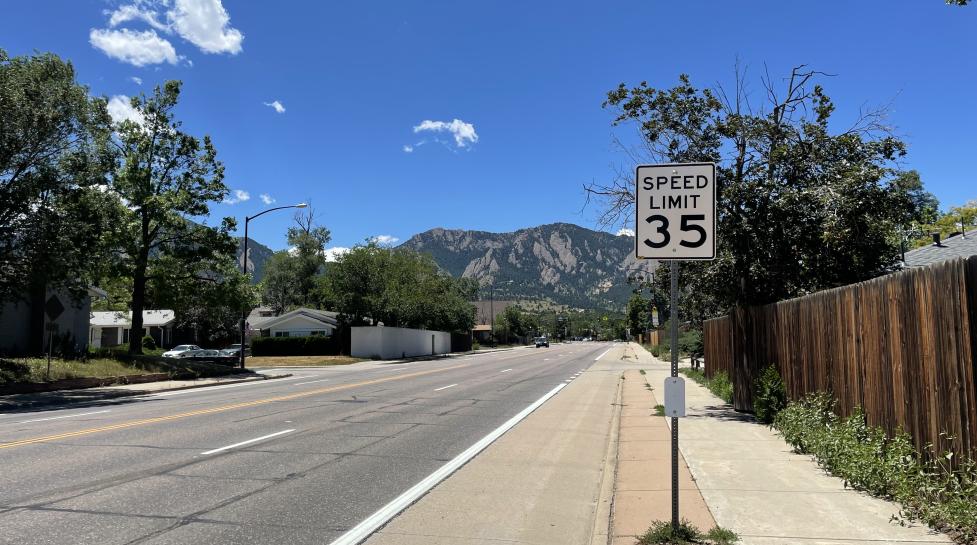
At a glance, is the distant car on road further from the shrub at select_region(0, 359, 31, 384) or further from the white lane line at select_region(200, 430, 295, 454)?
the white lane line at select_region(200, 430, 295, 454)

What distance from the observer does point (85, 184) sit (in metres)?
23.8

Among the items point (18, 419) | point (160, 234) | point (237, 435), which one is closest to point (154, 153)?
point (160, 234)

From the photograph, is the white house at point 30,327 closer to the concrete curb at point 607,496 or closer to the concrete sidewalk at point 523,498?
the concrete sidewalk at point 523,498

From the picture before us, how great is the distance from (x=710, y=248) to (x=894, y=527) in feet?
9.28

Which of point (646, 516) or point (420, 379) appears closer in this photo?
point (646, 516)

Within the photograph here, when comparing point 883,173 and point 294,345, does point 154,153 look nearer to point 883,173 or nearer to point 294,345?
point 294,345

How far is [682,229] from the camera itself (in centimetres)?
563

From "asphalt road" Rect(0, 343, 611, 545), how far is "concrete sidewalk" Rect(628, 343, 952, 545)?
3.45 m

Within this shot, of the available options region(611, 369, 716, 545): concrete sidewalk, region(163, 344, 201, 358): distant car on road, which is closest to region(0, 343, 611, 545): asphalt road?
region(611, 369, 716, 545): concrete sidewalk

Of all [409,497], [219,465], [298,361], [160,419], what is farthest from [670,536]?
[298,361]

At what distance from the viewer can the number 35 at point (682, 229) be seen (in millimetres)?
5574

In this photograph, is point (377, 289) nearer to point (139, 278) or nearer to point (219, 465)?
point (139, 278)

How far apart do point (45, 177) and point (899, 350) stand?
2476 cm

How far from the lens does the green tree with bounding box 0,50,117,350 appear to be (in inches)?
838
